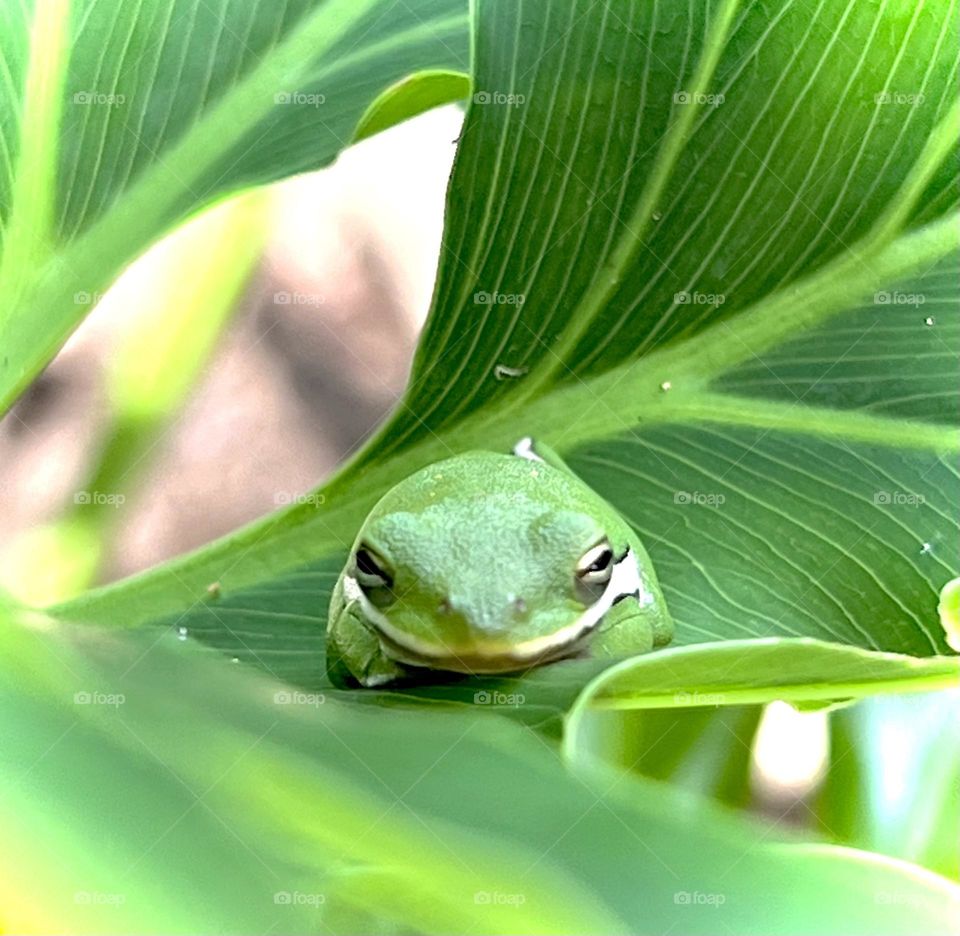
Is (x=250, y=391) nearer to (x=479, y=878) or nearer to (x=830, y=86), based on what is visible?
(x=830, y=86)

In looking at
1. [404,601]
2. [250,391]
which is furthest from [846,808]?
[250,391]

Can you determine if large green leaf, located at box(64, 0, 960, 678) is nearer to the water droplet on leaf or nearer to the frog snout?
the water droplet on leaf

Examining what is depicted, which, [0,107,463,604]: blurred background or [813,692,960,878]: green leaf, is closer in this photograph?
[813,692,960,878]: green leaf

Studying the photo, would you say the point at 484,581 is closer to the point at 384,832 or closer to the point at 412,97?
the point at 384,832

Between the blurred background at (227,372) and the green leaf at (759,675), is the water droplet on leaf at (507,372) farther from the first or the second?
the green leaf at (759,675)

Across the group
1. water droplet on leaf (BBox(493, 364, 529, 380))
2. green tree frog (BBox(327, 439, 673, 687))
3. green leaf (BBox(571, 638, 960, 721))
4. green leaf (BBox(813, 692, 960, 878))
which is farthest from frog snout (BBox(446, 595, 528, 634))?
green leaf (BBox(813, 692, 960, 878))
